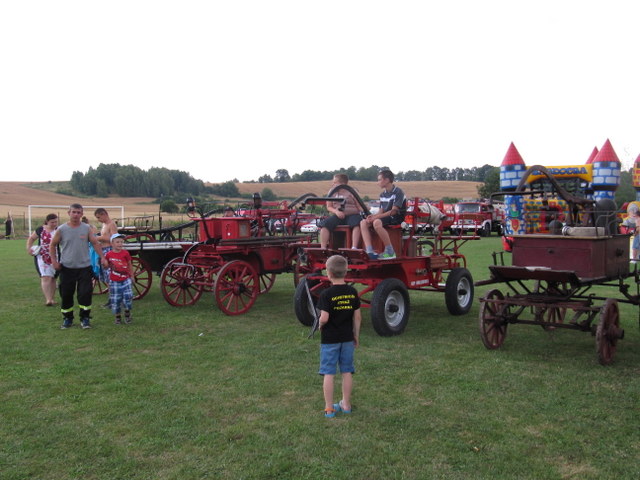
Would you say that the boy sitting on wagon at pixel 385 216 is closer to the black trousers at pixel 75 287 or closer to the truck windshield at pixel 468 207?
the black trousers at pixel 75 287

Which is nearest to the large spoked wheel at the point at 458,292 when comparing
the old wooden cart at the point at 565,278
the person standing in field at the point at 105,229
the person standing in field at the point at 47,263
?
the old wooden cart at the point at 565,278

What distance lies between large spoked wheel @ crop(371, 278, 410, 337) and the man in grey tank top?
380cm

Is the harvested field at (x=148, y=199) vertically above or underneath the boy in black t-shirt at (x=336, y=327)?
above

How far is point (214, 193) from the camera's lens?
50344 mm

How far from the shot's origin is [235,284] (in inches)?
344

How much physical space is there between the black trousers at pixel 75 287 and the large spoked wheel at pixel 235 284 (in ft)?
5.91

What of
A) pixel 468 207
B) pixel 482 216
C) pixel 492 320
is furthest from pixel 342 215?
pixel 468 207

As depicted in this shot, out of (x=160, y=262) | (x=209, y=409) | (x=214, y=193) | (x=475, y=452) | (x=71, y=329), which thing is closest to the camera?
(x=475, y=452)

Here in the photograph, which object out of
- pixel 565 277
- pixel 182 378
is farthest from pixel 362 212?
pixel 182 378

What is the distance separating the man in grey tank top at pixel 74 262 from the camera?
748cm

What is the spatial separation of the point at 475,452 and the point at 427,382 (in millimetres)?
1453

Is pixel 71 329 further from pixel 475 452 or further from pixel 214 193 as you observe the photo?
pixel 214 193

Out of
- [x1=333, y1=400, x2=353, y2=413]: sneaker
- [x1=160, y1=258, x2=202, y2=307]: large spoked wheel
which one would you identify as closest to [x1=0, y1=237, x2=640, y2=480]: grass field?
[x1=333, y1=400, x2=353, y2=413]: sneaker

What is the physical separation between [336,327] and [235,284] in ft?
15.1
